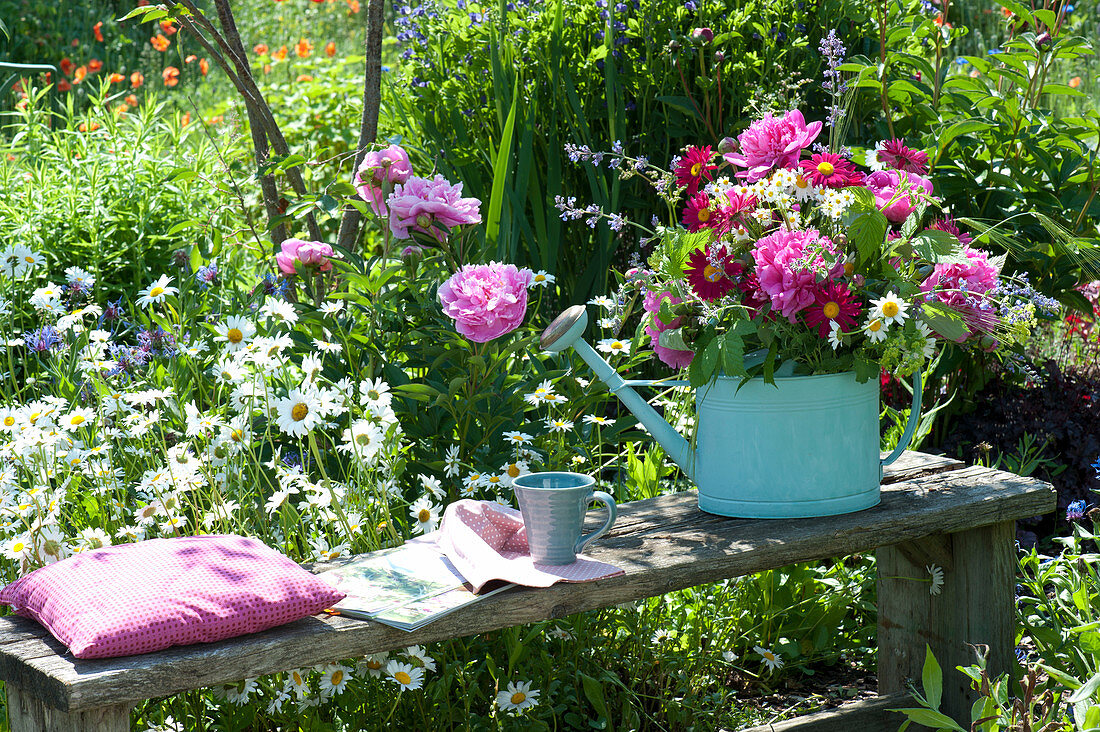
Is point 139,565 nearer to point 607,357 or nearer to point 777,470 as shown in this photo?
point 777,470

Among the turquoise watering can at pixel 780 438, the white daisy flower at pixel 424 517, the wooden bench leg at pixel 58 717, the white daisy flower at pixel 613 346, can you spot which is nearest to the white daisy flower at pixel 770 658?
the turquoise watering can at pixel 780 438

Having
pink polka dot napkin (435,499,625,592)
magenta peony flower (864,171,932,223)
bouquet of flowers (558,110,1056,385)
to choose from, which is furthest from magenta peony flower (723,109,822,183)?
pink polka dot napkin (435,499,625,592)

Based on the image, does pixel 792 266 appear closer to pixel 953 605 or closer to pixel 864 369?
pixel 864 369

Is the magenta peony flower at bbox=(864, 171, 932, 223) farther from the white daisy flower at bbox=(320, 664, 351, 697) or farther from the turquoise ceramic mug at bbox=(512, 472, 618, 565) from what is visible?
the white daisy flower at bbox=(320, 664, 351, 697)

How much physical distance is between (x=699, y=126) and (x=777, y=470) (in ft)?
5.61

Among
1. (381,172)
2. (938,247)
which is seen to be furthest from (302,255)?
(938,247)

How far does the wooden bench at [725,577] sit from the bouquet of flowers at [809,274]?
0.26 meters

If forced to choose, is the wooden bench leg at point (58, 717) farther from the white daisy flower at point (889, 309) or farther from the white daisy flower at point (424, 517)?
the white daisy flower at point (889, 309)

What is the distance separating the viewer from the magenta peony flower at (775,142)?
5.66 feet

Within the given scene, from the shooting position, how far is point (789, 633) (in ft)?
7.80

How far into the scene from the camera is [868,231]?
162cm

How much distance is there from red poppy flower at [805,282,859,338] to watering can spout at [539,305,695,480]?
1.09 feet

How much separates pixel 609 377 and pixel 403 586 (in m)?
0.51

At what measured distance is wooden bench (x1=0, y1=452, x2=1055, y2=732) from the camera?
4.25 feet
